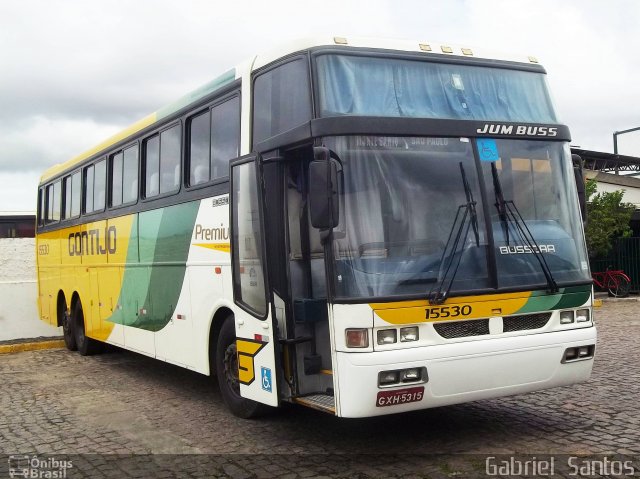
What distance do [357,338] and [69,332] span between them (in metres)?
9.88

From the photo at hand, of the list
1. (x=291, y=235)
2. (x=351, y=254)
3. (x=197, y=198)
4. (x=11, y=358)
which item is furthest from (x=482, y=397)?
(x=11, y=358)

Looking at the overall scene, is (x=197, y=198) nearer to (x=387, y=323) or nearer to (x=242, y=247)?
(x=242, y=247)

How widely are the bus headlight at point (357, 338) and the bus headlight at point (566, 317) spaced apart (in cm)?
185

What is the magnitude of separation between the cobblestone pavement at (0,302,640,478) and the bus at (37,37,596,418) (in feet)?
1.56

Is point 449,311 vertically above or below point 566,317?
above

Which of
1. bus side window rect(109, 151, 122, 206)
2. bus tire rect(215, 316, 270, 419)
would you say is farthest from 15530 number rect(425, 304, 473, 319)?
bus side window rect(109, 151, 122, 206)

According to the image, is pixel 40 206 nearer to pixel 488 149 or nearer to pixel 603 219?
pixel 488 149

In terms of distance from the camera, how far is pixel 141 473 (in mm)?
6078

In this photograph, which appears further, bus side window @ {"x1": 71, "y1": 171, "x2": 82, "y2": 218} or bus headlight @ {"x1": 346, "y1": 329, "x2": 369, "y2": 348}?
bus side window @ {"x1": 71, "y1": 171, "x2": 82, "y2": 218}

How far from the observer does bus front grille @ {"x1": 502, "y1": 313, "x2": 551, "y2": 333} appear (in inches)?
246

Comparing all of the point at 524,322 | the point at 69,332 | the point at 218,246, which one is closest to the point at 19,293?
the point at 69,332

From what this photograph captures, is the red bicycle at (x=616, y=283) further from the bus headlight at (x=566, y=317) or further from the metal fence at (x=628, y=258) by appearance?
the bus headlight at (x=566, y=317)

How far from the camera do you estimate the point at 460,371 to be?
19.5 ft

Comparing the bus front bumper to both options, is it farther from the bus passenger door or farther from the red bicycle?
the red bicycle
